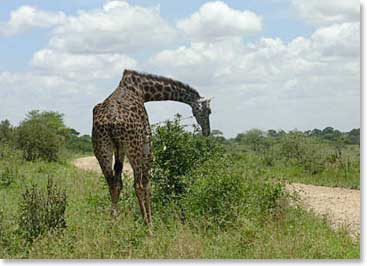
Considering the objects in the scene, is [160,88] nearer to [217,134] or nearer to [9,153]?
[217,134]

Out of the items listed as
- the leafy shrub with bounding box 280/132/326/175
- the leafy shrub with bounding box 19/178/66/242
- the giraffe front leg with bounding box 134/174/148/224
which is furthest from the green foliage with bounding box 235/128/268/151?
the leafy shrub with bounding box 19/178/66/242

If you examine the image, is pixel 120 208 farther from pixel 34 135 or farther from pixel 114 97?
pixel 34 135

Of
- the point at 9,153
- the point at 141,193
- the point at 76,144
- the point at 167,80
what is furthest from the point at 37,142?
the point at 141,193

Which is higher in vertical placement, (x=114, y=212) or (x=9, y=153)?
(x=9, y=153)

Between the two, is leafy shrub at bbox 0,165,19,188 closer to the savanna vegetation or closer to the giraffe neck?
the savanna vegetation

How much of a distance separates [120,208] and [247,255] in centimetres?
218

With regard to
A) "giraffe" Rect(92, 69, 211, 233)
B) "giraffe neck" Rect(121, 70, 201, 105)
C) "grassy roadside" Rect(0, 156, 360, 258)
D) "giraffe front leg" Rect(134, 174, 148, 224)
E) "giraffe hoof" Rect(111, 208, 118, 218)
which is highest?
"giraffe neck" Rect(121, 70, 201, 105)

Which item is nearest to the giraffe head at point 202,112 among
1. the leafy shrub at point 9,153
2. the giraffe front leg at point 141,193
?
the giraffe front leg at point 141,193

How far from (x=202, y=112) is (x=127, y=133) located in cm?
116

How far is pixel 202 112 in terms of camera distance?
7.94m

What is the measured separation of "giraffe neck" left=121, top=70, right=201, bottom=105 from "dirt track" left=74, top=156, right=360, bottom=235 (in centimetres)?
196

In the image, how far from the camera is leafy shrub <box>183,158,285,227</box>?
24.1 feet

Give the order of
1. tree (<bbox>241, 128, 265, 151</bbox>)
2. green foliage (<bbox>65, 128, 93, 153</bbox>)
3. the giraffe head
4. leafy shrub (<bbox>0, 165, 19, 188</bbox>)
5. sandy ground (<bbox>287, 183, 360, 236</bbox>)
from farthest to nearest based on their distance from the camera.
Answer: green foliage (<bbox>65, 128, 93, 153</bbox>)
tree (<bbox>241, 128, 265, 151</bbox>)
leafy shrub (<bbox>0, 165, 19, 188</bbox>)
sandy ground (<bbox>287, 183, 360, 236</bbox>)
the giraffe head

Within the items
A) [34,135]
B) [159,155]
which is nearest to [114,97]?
[159,155]
